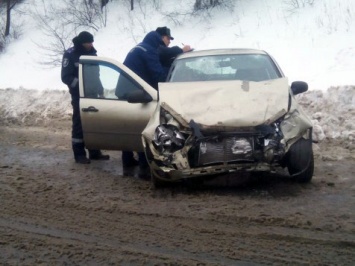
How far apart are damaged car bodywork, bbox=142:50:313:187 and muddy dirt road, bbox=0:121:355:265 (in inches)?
13.8

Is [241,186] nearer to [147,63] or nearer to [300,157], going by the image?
[300,157]

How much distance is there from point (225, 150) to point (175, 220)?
90 cm

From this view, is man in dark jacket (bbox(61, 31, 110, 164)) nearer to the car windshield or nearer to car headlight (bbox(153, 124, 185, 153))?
the car windshield

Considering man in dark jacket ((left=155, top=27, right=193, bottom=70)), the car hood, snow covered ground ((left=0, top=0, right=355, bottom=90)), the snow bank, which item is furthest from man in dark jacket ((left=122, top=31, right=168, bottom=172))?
snow covered ground ((left=0, top=0, right=355, bottom=90))

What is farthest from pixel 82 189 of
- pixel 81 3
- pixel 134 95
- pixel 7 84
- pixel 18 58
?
pixel 81 3

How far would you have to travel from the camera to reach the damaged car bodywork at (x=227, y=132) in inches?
200

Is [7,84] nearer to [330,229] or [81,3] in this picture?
[81,3]

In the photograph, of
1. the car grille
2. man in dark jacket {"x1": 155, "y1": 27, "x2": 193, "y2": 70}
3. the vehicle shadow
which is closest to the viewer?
the car grille

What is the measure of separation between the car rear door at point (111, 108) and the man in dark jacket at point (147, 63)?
1.09ft

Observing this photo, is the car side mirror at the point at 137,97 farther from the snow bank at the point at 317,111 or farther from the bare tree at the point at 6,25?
the bare tree at the point at 6,25

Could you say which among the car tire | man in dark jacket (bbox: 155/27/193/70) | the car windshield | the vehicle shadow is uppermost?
man in dark jacket (bbox: 155/27/193/70)

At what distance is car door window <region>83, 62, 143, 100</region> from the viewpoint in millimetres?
6648

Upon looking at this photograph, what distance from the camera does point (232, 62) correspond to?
21.9ft

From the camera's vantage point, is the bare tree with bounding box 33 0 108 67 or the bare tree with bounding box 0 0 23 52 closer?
the bare tree with bounding box 33 0 108 67
